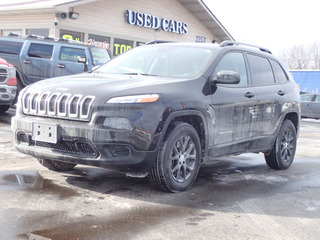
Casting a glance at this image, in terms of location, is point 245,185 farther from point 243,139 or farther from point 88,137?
point 88,137

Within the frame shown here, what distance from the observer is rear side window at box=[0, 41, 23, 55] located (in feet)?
40.7

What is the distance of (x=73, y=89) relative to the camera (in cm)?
454

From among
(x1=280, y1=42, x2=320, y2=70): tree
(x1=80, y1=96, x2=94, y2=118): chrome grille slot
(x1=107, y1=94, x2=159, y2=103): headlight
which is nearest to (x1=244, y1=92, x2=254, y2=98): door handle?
(x1=107, y1=94, x2=159, y2=103): headlight

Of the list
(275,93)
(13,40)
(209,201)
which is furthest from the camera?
(13,40)

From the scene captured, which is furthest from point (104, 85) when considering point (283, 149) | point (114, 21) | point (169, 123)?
point (114, 21)

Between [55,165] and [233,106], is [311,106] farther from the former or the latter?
[55,165]

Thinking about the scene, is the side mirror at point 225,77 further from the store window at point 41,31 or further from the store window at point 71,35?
the store window at point 41,31

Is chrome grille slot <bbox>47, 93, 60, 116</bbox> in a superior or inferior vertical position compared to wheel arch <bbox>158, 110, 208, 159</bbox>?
superior

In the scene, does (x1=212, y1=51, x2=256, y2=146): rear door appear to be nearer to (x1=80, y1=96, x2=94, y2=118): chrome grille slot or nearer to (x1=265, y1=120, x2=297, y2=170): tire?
(x1=265, y1=120, x2=297, y2=170): tire

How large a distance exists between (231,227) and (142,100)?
1471 millimetres

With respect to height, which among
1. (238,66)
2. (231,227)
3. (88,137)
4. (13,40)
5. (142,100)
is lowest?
(231,227)

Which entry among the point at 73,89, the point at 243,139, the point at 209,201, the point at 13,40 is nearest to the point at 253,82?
the point at 243,139

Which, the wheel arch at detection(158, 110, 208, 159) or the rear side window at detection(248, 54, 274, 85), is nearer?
the wheel arch at detection(158, 110, 208, 159)

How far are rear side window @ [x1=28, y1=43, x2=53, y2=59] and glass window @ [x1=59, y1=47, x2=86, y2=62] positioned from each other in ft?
1.11
